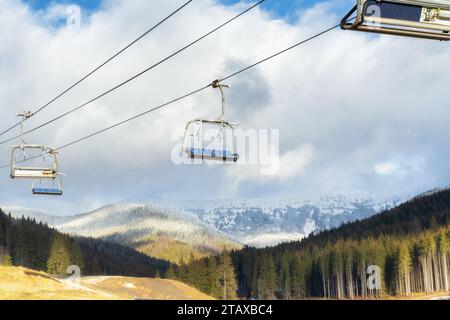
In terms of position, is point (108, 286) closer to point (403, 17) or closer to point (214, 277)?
point (214, 277)

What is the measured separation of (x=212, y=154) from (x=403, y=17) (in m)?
17.5

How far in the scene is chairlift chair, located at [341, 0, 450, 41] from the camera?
13.5 meters

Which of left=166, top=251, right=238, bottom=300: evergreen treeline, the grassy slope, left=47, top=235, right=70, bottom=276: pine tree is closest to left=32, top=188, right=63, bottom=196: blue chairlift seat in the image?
the grassy slope

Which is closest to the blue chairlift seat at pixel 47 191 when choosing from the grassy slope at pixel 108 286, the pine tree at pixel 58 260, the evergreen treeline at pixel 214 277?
the grassy slope at pixel 108 286

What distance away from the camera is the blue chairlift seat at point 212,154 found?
29.7 m

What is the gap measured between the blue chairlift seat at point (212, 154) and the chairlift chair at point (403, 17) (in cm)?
1651

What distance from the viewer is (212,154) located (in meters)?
30.3

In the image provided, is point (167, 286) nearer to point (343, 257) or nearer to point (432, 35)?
point (343, 257)

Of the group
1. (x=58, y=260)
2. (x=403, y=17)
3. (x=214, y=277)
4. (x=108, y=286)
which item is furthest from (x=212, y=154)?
(x=214, y=277)

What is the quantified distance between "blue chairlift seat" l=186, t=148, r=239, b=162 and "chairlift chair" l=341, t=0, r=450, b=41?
54.2 feet
